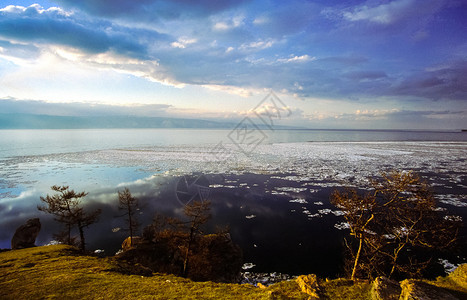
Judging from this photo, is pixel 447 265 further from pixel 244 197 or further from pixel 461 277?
pixel 244 197

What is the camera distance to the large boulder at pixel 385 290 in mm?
6004

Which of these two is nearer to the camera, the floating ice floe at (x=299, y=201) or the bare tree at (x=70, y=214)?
the bare tree at (x=70, y=214)

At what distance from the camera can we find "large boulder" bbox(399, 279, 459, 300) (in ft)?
18.1

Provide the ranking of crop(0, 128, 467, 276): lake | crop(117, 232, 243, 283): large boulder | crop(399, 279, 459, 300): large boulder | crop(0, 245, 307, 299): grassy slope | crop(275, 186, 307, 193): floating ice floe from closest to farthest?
crop(399, 279, 459, 300): large boulder → crop(0, 245, 307, 299): grassy slope → crop(117, 232, 243, 283): large boulder → crop(0, 128, 467, 276): lake → crop(275, 186, 307, 193): floating ice floe

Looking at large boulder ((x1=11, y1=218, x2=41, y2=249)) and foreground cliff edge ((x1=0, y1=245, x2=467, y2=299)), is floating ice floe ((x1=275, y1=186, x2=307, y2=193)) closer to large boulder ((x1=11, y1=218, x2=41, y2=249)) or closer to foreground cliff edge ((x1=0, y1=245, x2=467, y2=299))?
foreground cliff edge ((x1=0, y1=245, x2=467, y2=299))

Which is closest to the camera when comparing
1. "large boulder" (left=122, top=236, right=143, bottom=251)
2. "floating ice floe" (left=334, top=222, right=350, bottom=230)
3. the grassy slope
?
the grassy slope

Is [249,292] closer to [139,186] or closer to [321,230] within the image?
[321,230]

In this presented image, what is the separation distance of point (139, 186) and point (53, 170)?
87.1 ft

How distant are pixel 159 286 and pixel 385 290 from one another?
8094 mm

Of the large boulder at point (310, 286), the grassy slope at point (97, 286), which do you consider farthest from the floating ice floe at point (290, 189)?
the large boulder at point (310, 286)

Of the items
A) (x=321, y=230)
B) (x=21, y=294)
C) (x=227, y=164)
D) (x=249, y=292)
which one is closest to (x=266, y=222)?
(x=321, y=230)

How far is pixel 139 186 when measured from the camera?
113ft

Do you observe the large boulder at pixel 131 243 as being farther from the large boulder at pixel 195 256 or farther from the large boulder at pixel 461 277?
the large boulder at pixel 461 277

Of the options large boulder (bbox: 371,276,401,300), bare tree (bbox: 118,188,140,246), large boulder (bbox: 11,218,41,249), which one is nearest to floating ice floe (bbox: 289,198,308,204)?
bare tree (bbox: 118,188,140,246)
